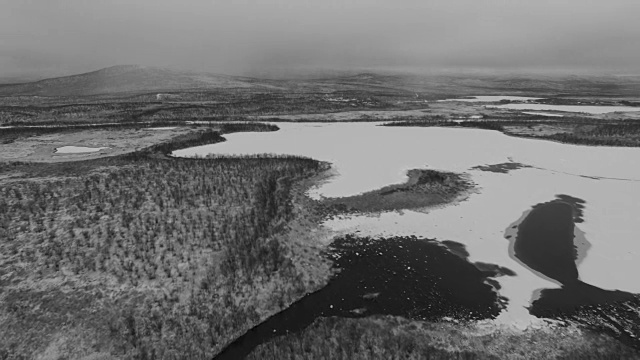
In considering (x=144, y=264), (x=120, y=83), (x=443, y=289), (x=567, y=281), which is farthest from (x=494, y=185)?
(x=120, y=83)

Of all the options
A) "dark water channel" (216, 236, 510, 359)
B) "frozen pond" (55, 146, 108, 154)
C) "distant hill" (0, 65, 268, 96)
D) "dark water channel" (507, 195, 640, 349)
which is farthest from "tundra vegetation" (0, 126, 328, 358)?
"distant hill" (0, 65, 268, 96)

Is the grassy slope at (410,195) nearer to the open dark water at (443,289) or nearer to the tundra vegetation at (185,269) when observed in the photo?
the tundra vegetation at (185,269)

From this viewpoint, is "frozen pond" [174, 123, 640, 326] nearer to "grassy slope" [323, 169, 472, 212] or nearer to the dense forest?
"grassy slope" [323, 169, 472, 212]

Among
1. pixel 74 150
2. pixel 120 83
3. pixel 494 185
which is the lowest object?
pixel 494 185

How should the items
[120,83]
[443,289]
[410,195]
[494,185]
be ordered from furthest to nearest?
[120,83], [494,185], [410,195], [443,289]

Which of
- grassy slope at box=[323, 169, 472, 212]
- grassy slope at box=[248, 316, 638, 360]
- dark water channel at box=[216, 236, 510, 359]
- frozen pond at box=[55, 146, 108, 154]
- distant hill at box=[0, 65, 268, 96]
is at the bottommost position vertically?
grassy slope at box=[248, 316, 638, 360]

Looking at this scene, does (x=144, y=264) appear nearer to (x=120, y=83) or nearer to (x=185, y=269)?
(x=185, y=269)
